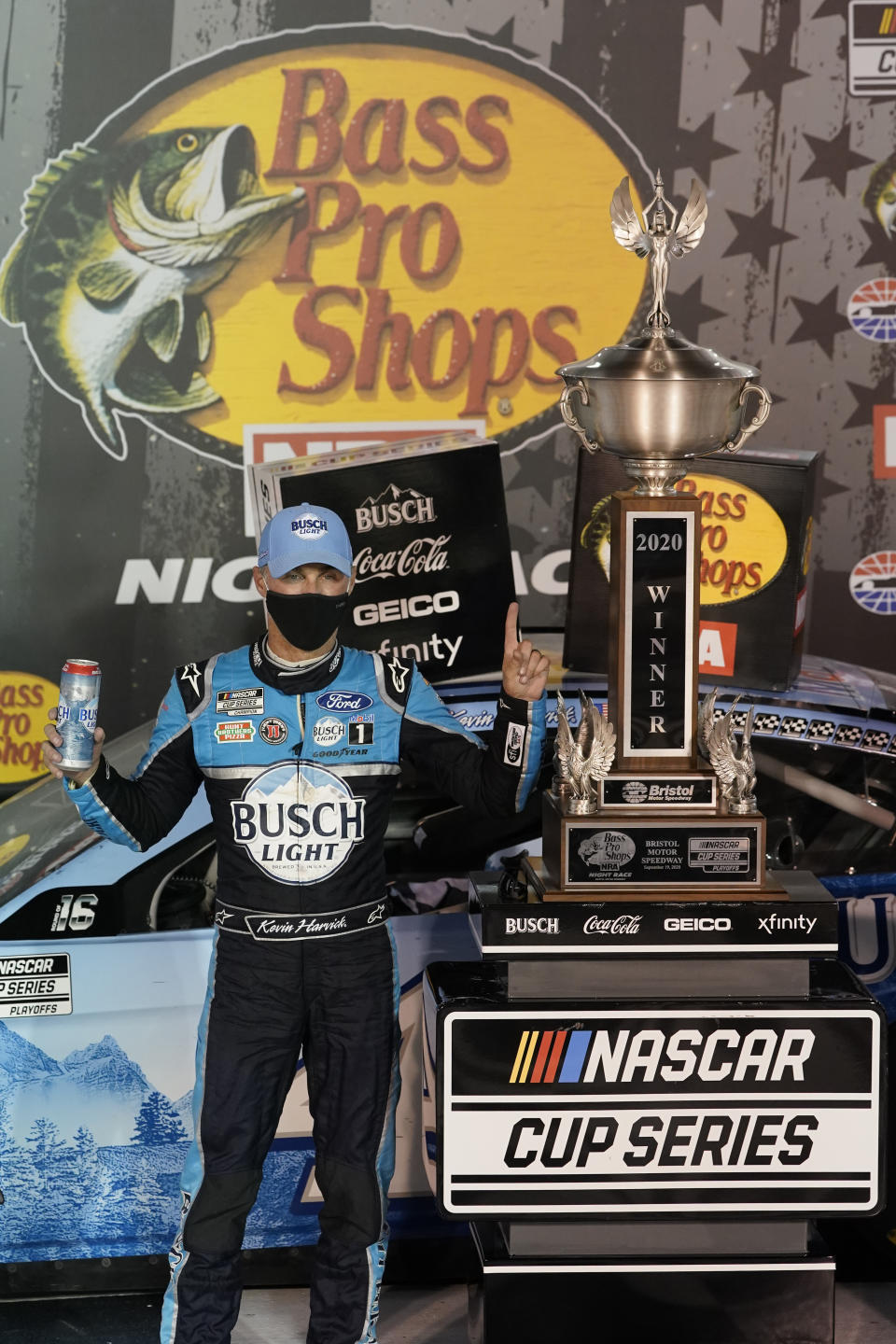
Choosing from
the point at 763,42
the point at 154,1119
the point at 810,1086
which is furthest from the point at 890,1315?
the point at 763,42

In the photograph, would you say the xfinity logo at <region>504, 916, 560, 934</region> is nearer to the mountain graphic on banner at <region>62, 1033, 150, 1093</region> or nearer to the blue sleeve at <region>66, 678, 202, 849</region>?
the blue sleeve at <region>66, 678, 202, 849</region>

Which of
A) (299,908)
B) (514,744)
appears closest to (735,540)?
(514,744)

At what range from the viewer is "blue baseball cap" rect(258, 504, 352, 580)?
2930mm

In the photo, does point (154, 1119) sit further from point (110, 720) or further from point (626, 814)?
point (110, 720)

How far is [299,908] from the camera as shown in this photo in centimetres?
293

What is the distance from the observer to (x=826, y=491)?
462 centimetres

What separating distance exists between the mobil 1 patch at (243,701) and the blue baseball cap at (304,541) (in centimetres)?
23

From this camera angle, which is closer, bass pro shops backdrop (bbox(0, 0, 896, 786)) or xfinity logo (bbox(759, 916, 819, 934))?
xfinity logo (bbox(759, 916, 819, 934))

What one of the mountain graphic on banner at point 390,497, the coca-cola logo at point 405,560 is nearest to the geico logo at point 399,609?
the coca-cola logo at point 405,560

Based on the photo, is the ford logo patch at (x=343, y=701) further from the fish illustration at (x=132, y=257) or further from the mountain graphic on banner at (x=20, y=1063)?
the fish illustration at (x=132, y=257)

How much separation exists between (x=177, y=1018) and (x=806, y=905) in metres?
1.38

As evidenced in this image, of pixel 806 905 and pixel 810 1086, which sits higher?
pixel 806 905

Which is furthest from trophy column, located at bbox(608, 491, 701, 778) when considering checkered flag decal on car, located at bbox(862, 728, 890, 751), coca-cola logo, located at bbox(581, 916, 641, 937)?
checkered flag decal on car, located at bbox(862, 728, 890, 751)

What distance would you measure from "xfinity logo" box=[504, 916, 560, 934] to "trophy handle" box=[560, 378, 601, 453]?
901mm
